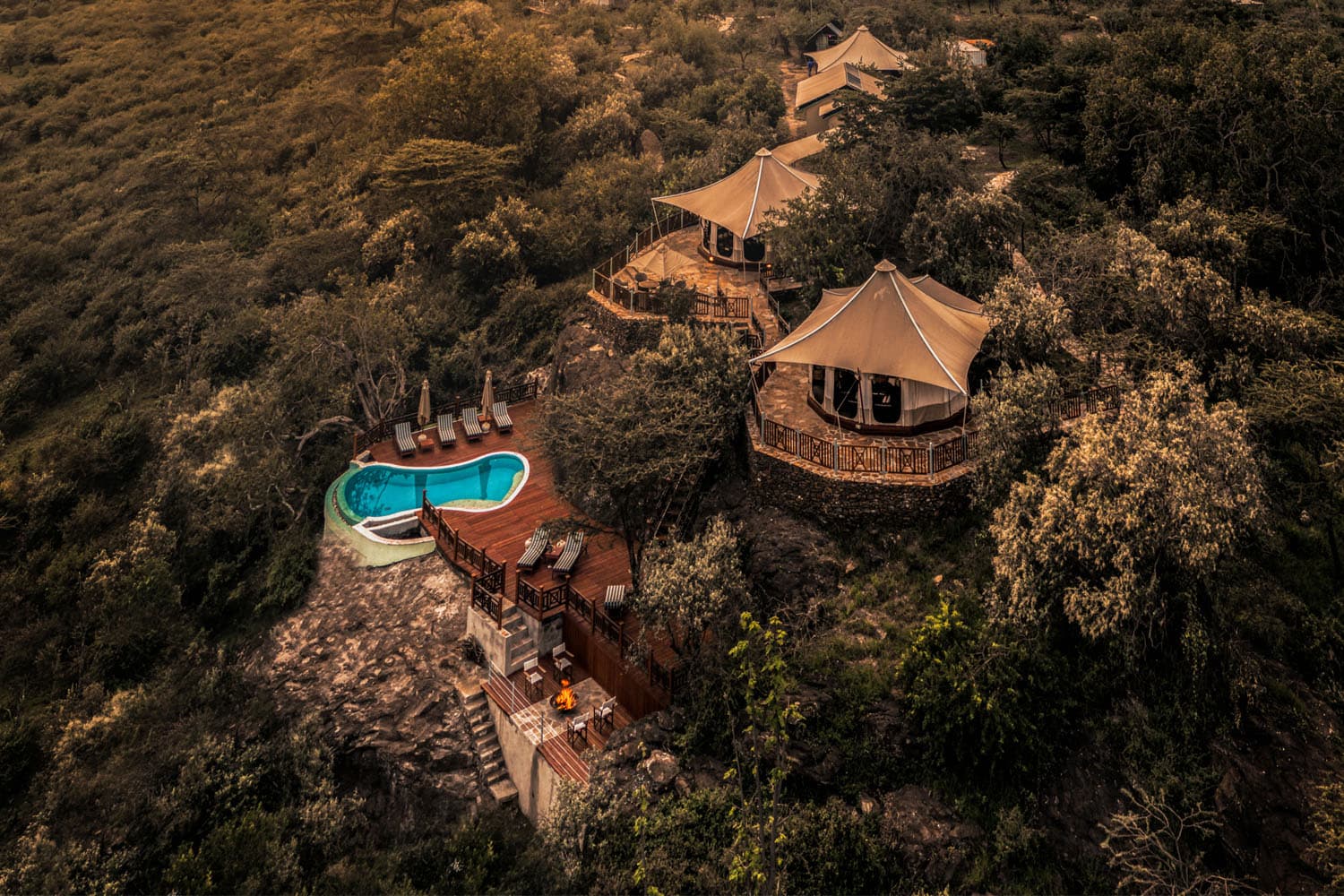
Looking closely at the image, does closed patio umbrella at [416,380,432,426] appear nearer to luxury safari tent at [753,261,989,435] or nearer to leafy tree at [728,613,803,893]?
luxury safari tent at [753,261,989,435]

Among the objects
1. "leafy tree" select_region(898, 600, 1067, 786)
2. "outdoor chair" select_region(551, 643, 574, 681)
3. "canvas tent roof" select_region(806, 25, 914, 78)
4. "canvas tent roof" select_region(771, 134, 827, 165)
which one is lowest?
"outdoor chair" select_region(551, 643, 574, 681)

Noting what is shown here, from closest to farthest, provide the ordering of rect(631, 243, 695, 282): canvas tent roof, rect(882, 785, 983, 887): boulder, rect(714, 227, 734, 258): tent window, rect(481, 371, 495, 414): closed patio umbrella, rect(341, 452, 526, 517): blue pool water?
rect(882, 785, 983, 887): boulder → rect(341, 452, 526, 517): blue pool water → rect(481, 371, 495, 414): closed patio umbrella → rect(631, 243, 695, 282): canvas tent roof → rect(714, 227, 734, 258): tent window

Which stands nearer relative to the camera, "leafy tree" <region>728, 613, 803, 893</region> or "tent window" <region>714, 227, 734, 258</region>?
"leafy tree" <region>728, 613, 803, 893</region>

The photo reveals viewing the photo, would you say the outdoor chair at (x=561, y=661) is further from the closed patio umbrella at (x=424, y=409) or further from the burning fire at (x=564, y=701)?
the closed patio umbrella at (x=424, y=409)

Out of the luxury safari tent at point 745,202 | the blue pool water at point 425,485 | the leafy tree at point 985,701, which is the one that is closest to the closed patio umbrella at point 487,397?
the blue pool water at point 425,485

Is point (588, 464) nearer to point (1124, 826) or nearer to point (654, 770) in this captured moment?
point (654, 770)

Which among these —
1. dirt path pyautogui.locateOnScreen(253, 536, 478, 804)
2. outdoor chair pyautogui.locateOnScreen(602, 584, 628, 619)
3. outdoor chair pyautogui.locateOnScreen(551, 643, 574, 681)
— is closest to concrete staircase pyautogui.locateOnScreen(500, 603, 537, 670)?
outdoor chair pyautogui.locateOnScreen(551, 643, 574, 681)

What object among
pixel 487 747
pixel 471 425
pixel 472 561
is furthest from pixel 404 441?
pixel 487 747
